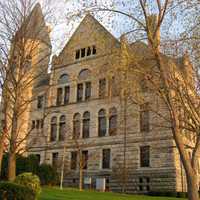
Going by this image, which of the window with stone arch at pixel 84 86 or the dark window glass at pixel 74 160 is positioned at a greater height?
the window with stone arch at pixel 84 86

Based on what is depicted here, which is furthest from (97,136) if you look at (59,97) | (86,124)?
(59,97)

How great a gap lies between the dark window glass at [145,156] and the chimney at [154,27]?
80.0ft

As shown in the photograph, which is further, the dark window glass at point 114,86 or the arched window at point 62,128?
the arched window at point 62,128

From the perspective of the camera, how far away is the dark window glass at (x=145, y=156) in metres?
39.2

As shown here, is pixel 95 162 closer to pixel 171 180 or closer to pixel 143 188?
pixel 143 188

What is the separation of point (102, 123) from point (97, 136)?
178 centimetres

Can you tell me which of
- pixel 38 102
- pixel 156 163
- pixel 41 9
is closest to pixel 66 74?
pixel 38 102

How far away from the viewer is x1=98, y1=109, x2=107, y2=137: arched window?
4384cm

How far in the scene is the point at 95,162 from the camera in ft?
140

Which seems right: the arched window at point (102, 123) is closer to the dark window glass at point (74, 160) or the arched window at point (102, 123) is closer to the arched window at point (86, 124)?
the arched window at point (86, 124)

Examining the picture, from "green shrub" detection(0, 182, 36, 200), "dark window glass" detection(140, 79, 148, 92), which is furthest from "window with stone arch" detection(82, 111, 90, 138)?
"green shrub" detection(0, 182, 36, 200)

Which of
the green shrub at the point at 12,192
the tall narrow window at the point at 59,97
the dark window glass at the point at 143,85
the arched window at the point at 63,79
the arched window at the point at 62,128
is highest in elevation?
the arched window at the point at 63,79

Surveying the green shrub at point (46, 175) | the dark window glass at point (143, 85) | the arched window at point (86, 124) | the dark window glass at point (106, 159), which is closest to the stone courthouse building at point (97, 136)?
the arched window at point (86, 124)

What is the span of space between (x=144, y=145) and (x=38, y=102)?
1880cm
